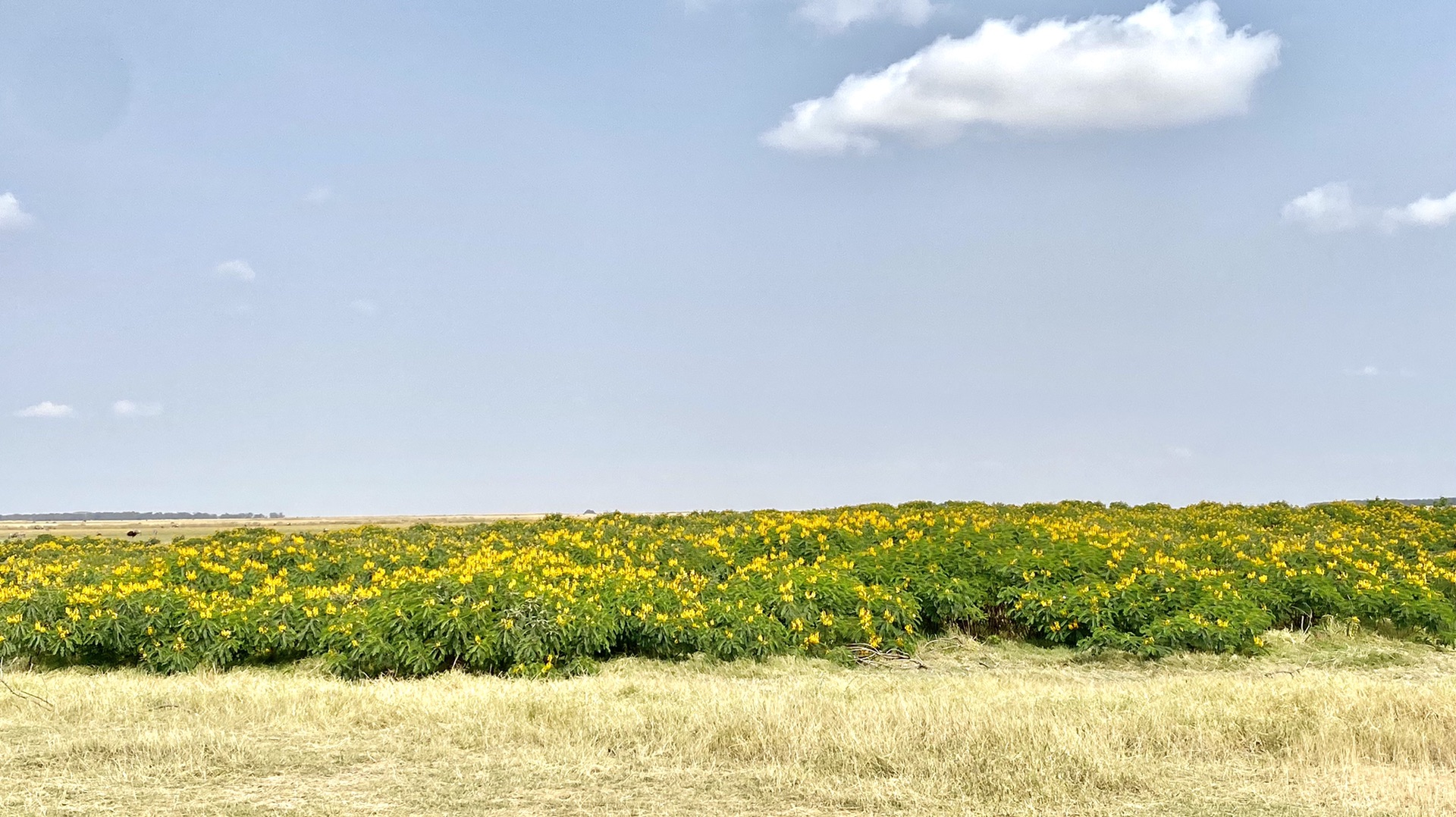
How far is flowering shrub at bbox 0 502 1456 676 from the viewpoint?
12844 millimetres

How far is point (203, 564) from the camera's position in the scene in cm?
1560

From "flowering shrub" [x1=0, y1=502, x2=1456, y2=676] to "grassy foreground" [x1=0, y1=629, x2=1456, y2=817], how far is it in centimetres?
127

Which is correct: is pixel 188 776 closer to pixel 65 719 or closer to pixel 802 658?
pixel 65 719

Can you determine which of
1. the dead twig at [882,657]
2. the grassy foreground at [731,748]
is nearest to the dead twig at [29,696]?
the grassy foreground at [731,748]

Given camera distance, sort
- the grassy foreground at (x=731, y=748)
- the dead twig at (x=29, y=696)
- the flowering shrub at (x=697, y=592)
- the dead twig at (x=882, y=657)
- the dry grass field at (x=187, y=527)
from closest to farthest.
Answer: the grassy foreground at (x=731, y=748) → the dead twig at (x=29, y=696) → the flowering shrub at (x=697, y=592) → the dead twig at (x=882, y=657) → the dry grass field at (x=187, y=527)

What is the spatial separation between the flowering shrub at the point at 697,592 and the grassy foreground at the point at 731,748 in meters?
1.27

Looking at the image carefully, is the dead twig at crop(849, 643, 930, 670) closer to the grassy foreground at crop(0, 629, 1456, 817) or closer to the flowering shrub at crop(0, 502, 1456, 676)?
the flowering shrub at crop(0, 502, 1456, 676)

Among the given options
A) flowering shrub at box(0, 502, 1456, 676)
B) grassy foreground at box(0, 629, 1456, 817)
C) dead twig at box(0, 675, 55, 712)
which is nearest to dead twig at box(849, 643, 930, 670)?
flowering shrub at box(0, 502, 1456, 676)

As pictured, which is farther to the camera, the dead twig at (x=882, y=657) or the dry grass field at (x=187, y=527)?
the dry grass field at (x=187, y=527)

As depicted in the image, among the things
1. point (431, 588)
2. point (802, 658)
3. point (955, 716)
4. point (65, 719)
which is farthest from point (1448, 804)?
point (65, 719)

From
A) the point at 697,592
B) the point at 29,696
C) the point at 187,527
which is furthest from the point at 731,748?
the point at 187,527

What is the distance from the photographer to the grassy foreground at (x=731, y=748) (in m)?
7.55

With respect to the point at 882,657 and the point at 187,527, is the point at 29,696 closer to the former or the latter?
the point at 882,657

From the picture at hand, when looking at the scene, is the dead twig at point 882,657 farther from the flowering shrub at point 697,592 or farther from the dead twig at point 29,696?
the dead twig at point 29,696
